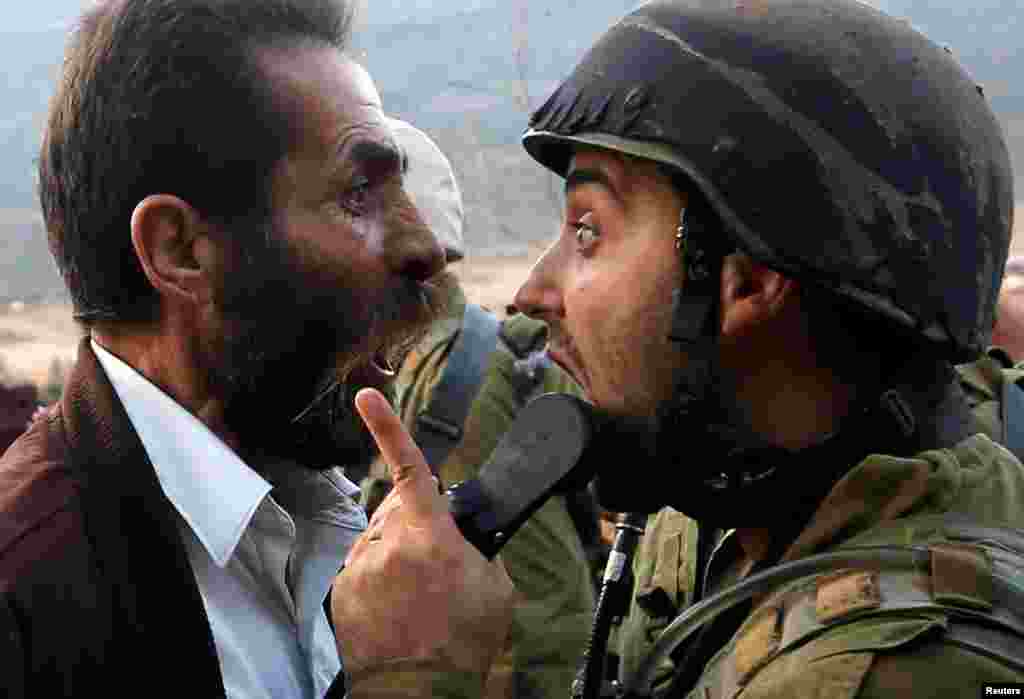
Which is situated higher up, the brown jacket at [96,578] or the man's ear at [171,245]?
the man's ear at [171,245]

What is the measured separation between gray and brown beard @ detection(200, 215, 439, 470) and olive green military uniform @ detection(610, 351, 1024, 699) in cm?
78

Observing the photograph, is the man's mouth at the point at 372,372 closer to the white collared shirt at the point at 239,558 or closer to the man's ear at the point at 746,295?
the white collared shirt at the point at 239,558

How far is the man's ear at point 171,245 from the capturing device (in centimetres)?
226

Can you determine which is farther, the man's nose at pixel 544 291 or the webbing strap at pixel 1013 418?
the webbing strap at pixel 1013 418

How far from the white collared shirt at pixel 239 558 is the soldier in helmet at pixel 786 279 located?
0.60 metres

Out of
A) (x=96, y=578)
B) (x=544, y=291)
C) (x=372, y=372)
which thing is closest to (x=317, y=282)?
(x=372, y=372)

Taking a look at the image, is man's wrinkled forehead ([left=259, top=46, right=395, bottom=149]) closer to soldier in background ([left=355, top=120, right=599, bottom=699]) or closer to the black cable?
the black cable

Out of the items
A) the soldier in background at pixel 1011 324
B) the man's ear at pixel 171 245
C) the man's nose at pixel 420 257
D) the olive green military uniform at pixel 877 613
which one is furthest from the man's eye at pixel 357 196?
the soldier in background at pixel 1011 324

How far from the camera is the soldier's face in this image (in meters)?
2.02

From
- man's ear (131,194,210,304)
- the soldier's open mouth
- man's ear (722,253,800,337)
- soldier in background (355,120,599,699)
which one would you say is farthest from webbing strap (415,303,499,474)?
man's ear (722,253,800,337)

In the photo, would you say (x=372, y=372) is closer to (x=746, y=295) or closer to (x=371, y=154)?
(x=371, y=154)

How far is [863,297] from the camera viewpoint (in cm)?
195

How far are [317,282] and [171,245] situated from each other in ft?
→ 0.87

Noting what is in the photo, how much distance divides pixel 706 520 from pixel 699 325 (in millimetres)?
344
